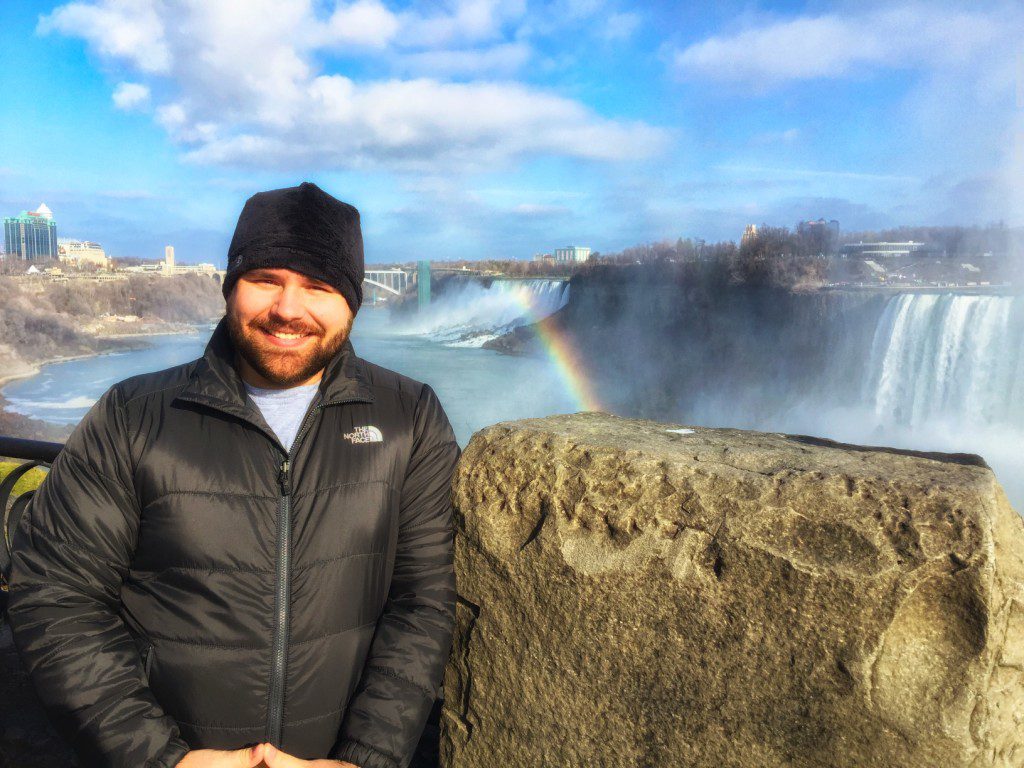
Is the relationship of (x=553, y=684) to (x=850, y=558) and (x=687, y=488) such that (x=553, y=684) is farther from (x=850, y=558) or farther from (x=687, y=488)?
(x=850, y=558)

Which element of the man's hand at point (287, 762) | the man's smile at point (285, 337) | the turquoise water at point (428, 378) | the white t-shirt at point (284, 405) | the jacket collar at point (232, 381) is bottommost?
the turquoise water at point (428, 378)

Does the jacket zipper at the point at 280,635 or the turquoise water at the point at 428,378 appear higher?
the jacket zipper at the point at 280,635

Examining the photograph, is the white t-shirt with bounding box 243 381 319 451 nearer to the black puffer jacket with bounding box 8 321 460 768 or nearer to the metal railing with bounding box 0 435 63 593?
the black puffer jacket with bounding box 8 321 460 768

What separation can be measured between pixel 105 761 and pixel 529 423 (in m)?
1.13

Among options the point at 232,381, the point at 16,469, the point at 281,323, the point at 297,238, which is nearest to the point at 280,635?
the point at 232,381

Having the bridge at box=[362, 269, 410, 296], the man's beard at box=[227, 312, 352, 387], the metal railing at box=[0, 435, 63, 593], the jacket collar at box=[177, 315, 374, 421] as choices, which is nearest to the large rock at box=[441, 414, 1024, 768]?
the jacket collar at box=[177, 315, 374, 421]

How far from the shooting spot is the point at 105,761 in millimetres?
1393

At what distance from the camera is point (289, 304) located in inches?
65.0

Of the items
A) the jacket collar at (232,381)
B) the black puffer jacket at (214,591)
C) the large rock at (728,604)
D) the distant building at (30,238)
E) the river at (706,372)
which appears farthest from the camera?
the distant building at (30,238)

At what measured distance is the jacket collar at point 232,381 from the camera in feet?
5.15

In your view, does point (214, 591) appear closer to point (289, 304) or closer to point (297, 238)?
point (289, 304)

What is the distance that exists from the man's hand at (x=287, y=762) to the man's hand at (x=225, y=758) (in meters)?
0.01

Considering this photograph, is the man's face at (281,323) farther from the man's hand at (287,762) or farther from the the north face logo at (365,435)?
the man's hand at (287,762)

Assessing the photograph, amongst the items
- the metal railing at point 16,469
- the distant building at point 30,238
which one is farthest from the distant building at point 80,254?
the metal railing at point 16,469
